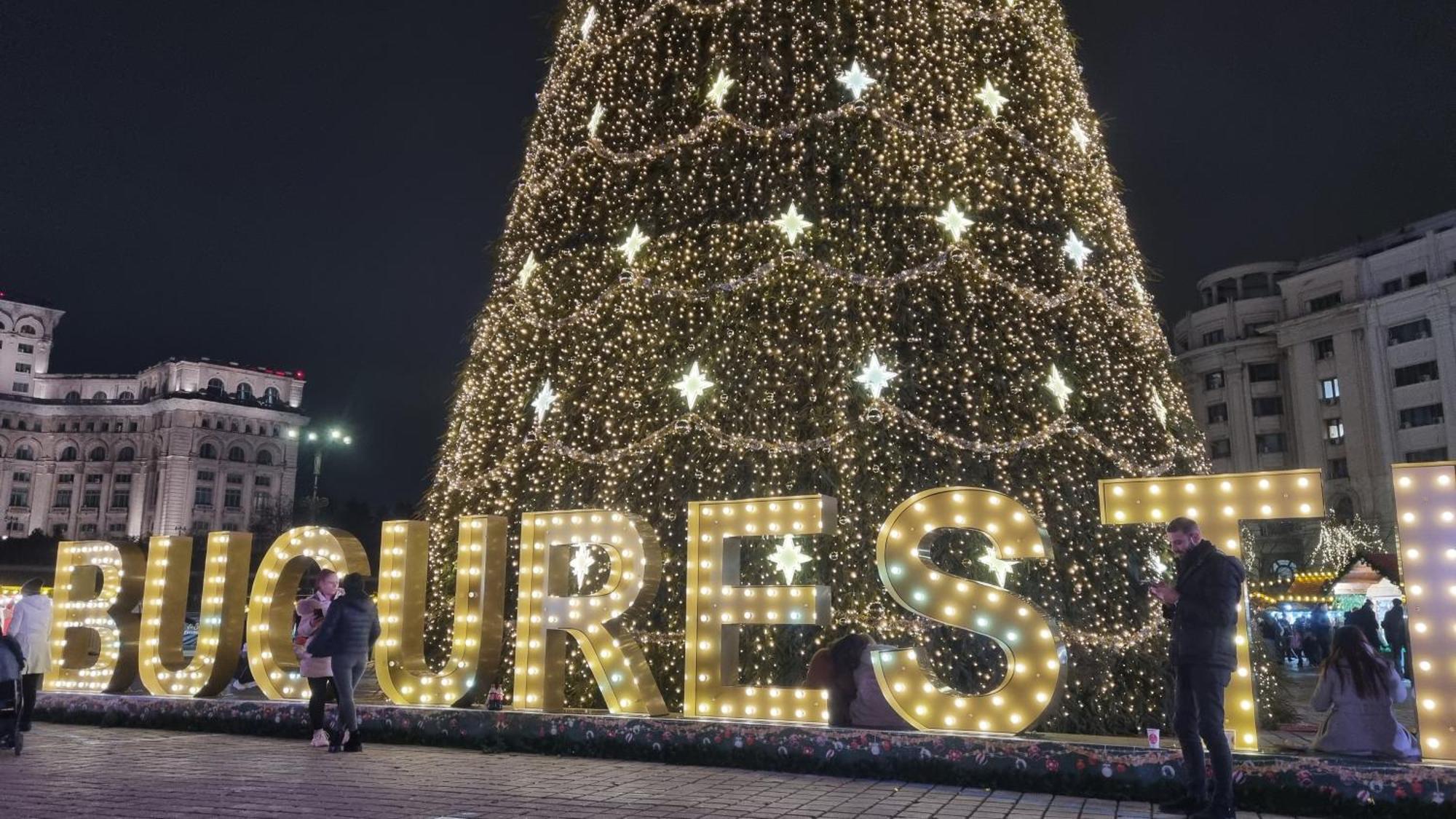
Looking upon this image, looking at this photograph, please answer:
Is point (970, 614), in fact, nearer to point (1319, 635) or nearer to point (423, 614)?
point (423, 614)

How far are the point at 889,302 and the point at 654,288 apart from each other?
2791mm

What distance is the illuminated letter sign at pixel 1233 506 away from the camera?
291 inches

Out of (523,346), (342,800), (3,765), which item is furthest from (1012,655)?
(3,765)

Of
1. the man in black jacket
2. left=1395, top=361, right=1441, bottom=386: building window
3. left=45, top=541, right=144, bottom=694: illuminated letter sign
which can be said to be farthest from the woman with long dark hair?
left=1395, top=361, right=1441, bottom=386: building window

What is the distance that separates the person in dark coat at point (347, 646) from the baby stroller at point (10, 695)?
8.70 feet

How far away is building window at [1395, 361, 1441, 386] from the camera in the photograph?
191ft

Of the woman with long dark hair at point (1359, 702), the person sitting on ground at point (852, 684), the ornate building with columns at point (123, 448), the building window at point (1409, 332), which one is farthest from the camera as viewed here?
the ornate building with columns at point (123, 448)

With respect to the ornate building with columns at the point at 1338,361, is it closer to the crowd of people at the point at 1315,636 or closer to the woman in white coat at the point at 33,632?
the crowd of people at the point at 1315,636

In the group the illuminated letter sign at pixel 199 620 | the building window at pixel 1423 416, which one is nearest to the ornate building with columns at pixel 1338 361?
the building window at pixel 1423 416

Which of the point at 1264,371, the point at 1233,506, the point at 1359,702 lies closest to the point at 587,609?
the point at 1233,506

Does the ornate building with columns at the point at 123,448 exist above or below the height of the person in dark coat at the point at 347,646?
above

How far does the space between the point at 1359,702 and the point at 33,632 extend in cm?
1263

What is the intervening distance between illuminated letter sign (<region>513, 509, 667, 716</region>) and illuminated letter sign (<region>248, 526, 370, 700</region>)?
2293mm

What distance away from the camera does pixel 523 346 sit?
517 inches
